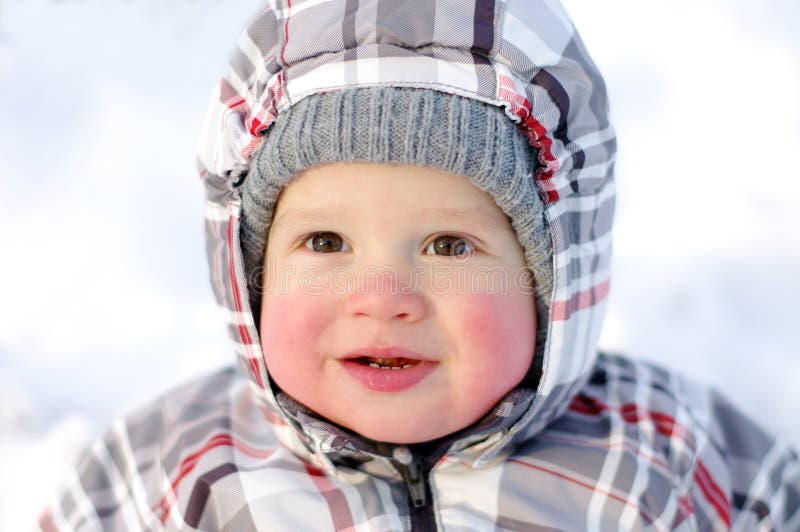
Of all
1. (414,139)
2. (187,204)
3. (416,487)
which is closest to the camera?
(414,139)

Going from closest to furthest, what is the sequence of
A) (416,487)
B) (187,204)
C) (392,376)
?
(392,376)
(416,487)
(187,204)

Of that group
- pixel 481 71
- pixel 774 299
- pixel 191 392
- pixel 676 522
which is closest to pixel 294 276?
pixel 481 71

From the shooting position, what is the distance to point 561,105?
1.26m

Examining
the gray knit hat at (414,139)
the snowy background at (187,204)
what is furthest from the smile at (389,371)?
the snowy background at (187,204)

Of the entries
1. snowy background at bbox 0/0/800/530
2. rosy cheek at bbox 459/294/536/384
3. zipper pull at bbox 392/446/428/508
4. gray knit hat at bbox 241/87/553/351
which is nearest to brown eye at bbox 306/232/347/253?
gray knit hat at bbox 241/87/553/351

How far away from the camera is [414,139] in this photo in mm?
1188

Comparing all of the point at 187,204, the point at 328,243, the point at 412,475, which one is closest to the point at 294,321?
the point at 328,243

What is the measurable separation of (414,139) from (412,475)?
579 mm

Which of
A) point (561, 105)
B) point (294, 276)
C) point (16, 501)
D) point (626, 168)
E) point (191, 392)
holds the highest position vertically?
point (561, 105)

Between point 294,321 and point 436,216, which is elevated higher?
point 436,216

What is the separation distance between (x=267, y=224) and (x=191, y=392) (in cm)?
52

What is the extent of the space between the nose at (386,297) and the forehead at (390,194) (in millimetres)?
90

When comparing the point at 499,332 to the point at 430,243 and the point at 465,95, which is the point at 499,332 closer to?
the point at 430,243

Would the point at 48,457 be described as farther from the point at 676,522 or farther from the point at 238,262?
the point at 676,522
